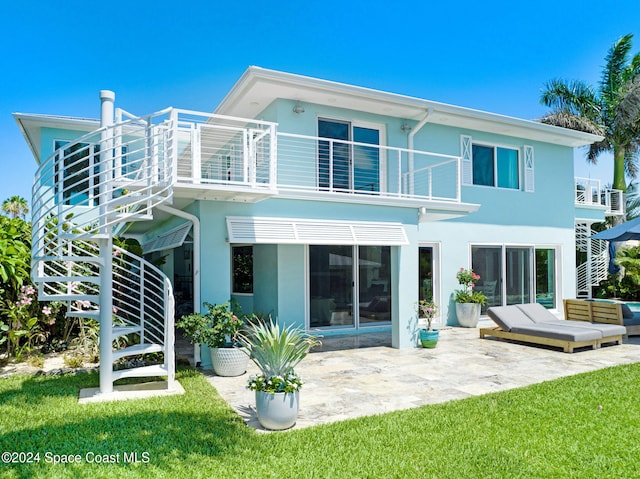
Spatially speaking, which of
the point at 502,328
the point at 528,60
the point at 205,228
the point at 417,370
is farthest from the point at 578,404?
the point at 528,60

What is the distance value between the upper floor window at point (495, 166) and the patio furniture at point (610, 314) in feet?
16.2

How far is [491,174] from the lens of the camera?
15.7m

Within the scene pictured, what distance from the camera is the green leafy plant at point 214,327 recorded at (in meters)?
8.31

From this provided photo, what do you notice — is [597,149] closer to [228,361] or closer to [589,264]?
[589,264]

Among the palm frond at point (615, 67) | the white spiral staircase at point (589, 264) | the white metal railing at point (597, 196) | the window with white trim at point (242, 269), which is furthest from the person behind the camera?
the palm frond at point (615, 67)

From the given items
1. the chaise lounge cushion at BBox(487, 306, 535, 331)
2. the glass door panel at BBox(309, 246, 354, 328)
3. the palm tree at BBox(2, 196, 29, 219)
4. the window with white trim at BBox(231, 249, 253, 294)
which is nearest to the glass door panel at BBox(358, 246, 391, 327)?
the glass door panel at BBox(309, 246, 354, 328)

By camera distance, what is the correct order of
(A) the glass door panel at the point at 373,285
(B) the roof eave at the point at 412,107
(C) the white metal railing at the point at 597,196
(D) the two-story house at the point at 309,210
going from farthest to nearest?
(C) the white metal railing at the point at 597,196 → (A) the glass door panel at the point at 373,285 → (B) the roof eave at the point at 412,107 → (D) the two-story house at the point at 309,210

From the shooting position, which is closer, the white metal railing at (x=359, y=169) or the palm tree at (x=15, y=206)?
the white metal railing at (x=359, y=169)

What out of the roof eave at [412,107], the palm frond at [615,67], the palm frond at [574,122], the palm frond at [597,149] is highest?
the palm frond at [615,67]

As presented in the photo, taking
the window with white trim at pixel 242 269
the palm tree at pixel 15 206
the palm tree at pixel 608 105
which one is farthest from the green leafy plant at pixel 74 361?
the palm tree at pixel 608 105

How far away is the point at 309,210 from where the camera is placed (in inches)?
393

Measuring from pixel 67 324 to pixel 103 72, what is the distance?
10.2 m

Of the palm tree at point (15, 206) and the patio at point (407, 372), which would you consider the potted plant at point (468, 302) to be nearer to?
the patio at point (407, 372)

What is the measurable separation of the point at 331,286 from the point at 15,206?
25038mm
